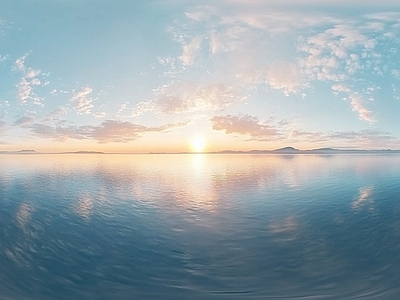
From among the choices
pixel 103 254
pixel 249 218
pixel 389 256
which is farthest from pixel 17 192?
pixel 389 256

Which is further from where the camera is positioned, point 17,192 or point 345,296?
point 17,192

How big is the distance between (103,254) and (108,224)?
6.85 m

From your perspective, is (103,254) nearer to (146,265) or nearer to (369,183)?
(146,265)

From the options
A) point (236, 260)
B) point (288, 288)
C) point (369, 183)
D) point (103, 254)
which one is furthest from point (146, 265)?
point (369, 183)

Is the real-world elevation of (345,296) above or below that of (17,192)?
below

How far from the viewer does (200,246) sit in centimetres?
2302

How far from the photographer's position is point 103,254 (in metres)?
21.5

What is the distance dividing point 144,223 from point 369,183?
40808 mm

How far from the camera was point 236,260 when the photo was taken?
2019 cm

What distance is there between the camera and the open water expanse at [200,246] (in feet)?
53.3

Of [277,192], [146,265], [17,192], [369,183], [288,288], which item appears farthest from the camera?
[369,183]

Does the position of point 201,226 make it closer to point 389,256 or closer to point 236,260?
point 236,260

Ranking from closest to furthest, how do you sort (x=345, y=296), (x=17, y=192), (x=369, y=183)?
(x=345, y=296) → (x=17, y=192) → (x=369, y=183)

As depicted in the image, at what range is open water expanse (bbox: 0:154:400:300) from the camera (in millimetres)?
16250
